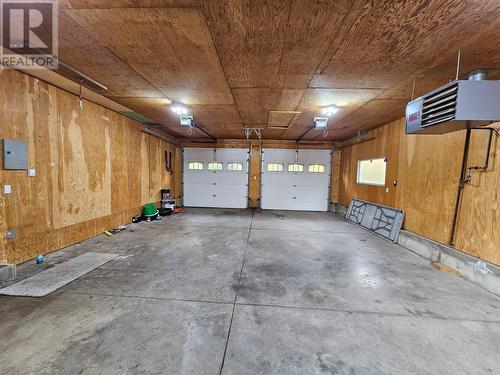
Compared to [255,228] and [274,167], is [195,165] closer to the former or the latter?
[274,167]

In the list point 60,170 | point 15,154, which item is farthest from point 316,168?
point 15,154

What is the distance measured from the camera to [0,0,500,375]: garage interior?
5.11ft

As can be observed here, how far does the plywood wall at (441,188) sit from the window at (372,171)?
24 centimetres

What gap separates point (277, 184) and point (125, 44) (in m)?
6.36

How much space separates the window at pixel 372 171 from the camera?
5.11m

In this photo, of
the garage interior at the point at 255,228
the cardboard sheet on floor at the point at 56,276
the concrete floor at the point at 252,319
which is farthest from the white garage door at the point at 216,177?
the cardboard sheet on floor at the point at 56,276

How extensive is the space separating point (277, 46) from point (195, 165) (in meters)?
6.50

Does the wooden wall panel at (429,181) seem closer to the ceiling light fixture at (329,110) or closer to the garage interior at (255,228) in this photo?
Result: the garage interior at (255,228)

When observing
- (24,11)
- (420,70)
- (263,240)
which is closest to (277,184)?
(263,240)

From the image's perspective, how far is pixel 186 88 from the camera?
3123 millimetres

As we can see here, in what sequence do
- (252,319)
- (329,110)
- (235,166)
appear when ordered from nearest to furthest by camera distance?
(252,319) → (329,110) → (235,166)

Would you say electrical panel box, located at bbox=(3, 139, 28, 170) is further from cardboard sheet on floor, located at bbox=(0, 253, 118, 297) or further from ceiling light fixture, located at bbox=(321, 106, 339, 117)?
ceiling light fixture, located at bbox=(321, 106, 339, 117)

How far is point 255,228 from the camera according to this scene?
507 cm

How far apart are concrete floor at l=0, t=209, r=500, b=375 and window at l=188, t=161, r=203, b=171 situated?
16.4 feet
